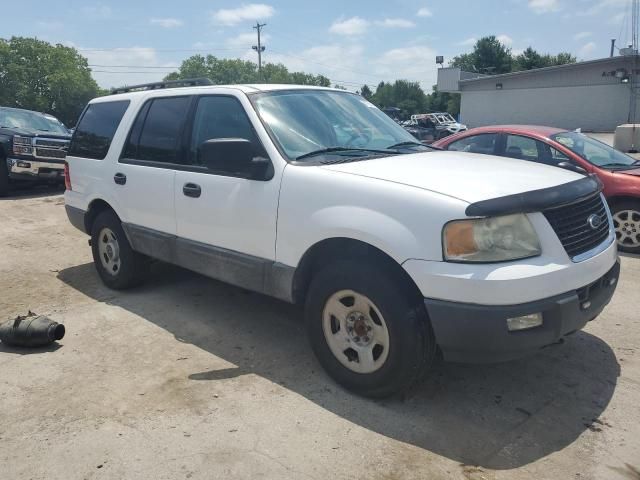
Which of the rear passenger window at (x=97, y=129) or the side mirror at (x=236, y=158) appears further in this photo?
the rear passenger window at (x=97, y=129)

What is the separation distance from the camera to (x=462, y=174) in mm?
3240

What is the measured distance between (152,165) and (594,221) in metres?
3.39

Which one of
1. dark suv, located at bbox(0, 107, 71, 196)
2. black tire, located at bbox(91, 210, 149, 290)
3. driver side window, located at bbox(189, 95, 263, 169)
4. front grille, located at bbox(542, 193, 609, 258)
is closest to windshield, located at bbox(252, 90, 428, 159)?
driver side window, located at bbox(189, 95, 263, 169)

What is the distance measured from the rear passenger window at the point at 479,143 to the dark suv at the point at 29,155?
25.5 ft

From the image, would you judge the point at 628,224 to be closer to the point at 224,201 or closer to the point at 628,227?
the point at 628,227

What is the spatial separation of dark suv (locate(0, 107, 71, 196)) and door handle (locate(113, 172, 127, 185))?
6805mm

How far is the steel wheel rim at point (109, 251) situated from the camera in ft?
17.6

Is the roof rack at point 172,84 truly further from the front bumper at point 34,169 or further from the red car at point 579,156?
the front bumper at point 34,169

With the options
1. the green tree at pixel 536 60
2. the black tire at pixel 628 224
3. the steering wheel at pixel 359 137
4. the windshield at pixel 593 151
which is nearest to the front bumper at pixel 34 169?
the steering wheel at pixel 359 137

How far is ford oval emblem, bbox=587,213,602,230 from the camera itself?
3.22 m

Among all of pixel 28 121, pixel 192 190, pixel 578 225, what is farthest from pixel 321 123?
pixel 28 121

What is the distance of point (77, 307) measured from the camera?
16.6 feet

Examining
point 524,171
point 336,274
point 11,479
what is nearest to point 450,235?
point 336,274

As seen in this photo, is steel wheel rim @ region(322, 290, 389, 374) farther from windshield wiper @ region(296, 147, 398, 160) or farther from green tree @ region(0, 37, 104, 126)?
green tree @ region(0, 37, 104, 126)
